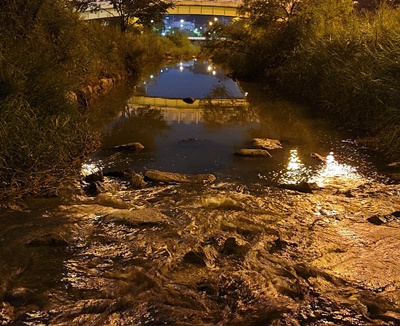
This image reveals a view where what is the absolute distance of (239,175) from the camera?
7.41 meters

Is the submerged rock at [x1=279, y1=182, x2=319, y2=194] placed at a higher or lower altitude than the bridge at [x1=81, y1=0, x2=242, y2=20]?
lower

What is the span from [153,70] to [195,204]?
21.4 metres

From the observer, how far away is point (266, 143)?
9258 mm

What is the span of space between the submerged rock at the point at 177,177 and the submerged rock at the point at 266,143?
2.26 metres

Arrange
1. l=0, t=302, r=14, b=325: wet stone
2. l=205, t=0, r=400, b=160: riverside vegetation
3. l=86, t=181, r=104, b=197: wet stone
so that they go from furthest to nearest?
l=205, t=0, r=400, b=160: riverside vegetation → l=86, t=181, r=104, b=197: wet stone → l=0, t=302, r=14, b=325: wet stone

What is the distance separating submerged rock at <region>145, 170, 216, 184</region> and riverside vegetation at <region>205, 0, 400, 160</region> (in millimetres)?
3750

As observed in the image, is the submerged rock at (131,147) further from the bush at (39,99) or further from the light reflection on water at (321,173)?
the light reflection on water at (321,173)

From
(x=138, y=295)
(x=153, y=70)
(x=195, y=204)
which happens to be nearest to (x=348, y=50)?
(x=195, y=204)

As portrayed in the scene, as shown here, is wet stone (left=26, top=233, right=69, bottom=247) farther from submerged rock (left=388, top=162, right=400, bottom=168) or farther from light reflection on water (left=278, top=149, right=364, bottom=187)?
submerged rock (left=388, top=162, right=400, bottom=168)

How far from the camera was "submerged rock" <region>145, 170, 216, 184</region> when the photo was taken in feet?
22.8

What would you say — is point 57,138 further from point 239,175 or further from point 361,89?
point 361,89

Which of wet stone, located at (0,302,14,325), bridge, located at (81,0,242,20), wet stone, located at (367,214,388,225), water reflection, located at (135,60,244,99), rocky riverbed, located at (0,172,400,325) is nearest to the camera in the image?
wet stone, located at (0,302,14,325)

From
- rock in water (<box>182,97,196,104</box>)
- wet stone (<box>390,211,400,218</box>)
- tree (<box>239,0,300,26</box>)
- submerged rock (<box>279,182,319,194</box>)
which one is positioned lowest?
wet stone (<box>390,211,400,218</box>)

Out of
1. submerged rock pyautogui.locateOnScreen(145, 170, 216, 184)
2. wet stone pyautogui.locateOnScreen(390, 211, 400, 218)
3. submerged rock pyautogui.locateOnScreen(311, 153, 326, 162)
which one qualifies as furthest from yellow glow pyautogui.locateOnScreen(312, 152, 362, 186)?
submerged rock pyautogui.locateOnScreen(145, 170, 216, 184)
